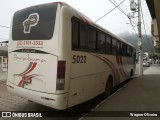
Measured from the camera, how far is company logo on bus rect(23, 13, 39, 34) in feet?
19.9

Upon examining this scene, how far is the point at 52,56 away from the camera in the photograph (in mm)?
5457

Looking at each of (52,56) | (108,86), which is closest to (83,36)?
(52,56)

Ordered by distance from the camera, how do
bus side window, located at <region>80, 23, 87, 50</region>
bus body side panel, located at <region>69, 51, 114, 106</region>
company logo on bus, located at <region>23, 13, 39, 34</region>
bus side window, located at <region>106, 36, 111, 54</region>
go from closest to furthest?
bus body side panel, located at <region>69, 51, 114, 106</region>, company logo on bus, located at <region>23, 13, 39, 34</region>, bus side window, located at <region>80, 23, 87, 50</region>, bus side window, located at <region>106, 36, 111, 54</region>

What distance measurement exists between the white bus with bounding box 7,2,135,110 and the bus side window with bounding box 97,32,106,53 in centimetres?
60

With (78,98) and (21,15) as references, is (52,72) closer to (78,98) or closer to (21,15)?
(78,98)

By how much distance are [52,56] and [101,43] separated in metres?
3.18

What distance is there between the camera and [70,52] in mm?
5621

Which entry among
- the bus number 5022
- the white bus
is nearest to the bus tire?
the white bus

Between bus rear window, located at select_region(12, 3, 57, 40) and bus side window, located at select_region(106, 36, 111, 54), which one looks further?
bus side window, located at select_region(106, 36, 111, 54)

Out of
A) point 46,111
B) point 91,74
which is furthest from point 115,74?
point 46,111

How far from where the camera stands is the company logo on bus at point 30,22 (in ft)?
19.9

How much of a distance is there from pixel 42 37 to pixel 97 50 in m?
2.50

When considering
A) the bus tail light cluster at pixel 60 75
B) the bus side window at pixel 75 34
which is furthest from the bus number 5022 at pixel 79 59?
the bus tail light cluster at pixel 60 75

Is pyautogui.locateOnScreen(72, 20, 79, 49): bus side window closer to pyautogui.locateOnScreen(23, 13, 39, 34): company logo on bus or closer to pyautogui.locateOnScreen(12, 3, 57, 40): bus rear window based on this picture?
pyautogui.locateOnScreen(12, 3, 57, 40): bus rear window
